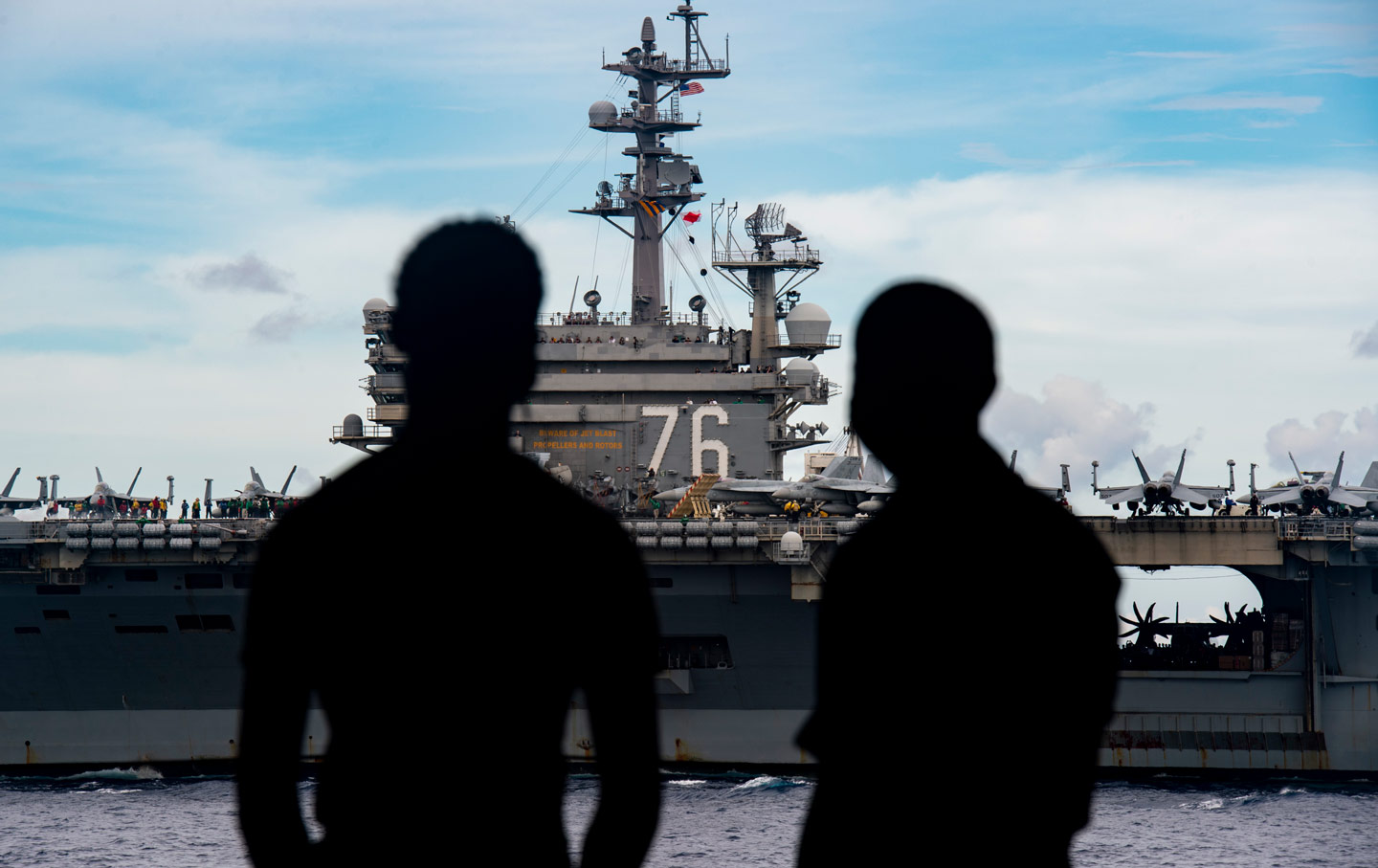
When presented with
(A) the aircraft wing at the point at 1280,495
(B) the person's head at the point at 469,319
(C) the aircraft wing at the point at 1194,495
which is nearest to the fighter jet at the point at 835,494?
(C) the aircraft wing at the point at 1194,495

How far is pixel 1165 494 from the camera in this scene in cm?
3300

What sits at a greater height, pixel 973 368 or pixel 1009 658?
pixel 973 368

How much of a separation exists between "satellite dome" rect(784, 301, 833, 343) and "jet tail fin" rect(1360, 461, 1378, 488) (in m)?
13.8

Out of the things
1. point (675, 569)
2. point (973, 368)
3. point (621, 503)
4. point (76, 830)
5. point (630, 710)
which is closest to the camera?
point (630, 710)

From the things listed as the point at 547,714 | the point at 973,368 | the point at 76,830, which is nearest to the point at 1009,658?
the point at 973,368

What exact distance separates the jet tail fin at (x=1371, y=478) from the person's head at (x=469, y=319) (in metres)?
38.7

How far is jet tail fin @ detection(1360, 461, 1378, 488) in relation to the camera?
38.0 m

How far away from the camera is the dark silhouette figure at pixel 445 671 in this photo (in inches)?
105

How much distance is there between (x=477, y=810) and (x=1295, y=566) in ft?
103

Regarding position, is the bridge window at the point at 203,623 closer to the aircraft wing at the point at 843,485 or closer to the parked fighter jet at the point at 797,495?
the parked fighter jet at the point at 797,495

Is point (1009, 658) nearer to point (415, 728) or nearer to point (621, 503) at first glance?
point (415, 728)

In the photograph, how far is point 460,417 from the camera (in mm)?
2852

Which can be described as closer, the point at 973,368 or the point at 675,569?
the point at 973,368

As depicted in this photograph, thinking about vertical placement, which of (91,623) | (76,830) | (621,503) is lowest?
(76,830)
